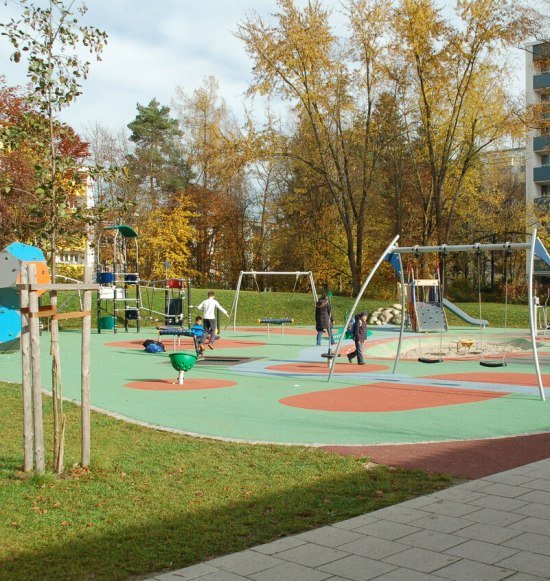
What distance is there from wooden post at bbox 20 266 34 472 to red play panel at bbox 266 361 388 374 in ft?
34.0

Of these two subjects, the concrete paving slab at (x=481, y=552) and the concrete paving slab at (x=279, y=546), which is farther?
the concrete paving slab at (x=279, y=546)

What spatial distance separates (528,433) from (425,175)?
39656 millimetres

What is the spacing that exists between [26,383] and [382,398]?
7.33m

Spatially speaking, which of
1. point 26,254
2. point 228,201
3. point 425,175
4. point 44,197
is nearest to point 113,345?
point 26,254

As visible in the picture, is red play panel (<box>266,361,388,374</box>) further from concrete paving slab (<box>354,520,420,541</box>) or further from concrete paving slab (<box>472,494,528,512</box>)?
concrete paving slab (<box>354,520,420,541</box>)

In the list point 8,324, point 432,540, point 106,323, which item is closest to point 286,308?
point 106,323

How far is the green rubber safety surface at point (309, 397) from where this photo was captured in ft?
32.6

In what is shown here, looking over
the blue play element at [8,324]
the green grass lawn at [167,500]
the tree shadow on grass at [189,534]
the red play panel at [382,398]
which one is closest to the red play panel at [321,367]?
the red play panel at [382,398]

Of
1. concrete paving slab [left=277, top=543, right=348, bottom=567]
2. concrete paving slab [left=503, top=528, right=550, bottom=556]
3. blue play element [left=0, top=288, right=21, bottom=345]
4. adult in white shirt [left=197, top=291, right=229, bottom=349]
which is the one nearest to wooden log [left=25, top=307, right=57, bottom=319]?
concrete paving slab [left=277, top=543, right=348, bottom=567]

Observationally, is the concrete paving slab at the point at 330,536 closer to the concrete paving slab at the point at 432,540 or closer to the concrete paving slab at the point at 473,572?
the concrete paving slab at the point at 432,540

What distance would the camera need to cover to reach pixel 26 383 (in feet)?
23.7

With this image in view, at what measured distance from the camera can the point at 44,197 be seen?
10453 mm

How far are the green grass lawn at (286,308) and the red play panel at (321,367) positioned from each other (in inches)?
583

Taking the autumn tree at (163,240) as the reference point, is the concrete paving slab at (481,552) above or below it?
below
